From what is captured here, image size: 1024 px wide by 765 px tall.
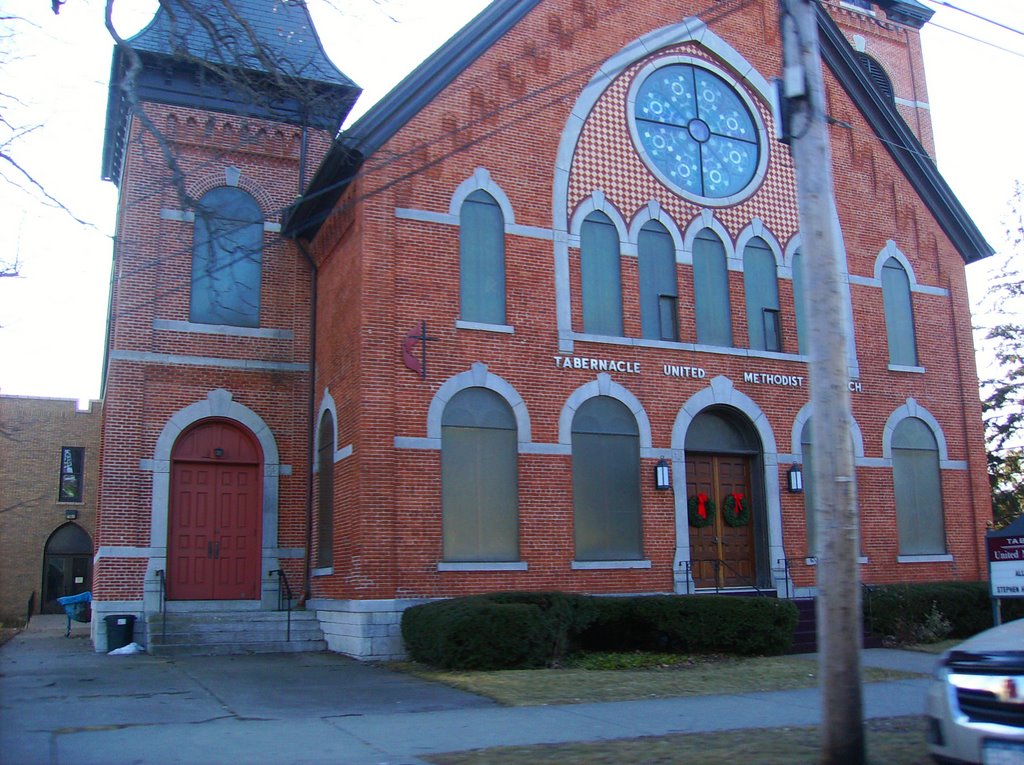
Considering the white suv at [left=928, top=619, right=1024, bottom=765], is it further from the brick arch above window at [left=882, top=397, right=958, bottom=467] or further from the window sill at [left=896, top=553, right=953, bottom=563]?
the brick arch above window at [left=882, top=397, right=958, bottom=467]

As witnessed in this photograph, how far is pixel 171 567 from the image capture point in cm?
1894

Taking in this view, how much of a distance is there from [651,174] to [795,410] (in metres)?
5.58

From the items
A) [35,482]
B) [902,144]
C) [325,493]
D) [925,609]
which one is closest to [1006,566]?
[925,609]

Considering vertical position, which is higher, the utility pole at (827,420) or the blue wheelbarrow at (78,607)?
the utility pole at (827,420)

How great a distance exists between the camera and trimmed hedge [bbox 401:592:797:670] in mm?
14102

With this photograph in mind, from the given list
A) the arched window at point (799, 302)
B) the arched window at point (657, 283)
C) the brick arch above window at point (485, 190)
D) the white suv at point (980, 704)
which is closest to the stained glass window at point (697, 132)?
the arched window at point (657, 283)

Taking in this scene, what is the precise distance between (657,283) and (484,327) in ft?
13.2

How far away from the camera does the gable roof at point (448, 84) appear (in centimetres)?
1764

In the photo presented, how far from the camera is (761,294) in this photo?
21078mm

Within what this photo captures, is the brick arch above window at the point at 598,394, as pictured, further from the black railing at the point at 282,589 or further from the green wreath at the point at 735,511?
the black railing at the point at 282,589

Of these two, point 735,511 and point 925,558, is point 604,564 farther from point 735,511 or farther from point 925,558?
point 925,558

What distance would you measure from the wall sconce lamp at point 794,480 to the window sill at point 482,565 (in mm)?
5985

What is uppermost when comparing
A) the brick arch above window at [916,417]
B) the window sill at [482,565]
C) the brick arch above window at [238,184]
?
the brick arch above window at [238,184]

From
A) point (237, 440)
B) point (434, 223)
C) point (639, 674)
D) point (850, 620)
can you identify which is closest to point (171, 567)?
point (237, 440)
